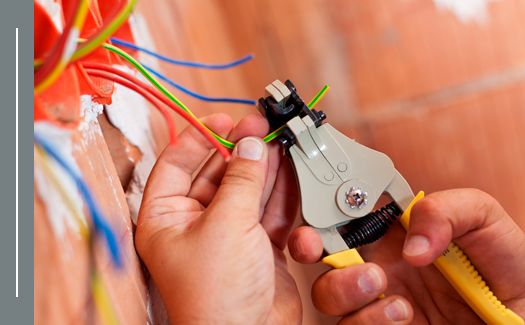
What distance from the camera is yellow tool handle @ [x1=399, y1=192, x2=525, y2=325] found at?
0.52 metres

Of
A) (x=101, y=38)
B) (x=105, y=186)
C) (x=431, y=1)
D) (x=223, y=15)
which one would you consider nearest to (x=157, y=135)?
(x=105, y=186)

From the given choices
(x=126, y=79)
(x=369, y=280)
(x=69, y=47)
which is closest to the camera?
(x=69, y=47)

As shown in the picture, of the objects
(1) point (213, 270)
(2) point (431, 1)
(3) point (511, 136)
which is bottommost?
(3) point (511, 136)

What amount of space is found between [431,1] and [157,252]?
2.62 feet

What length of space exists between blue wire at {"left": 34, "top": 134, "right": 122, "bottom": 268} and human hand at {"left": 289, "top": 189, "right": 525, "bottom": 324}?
186 mm

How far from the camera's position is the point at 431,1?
101cm

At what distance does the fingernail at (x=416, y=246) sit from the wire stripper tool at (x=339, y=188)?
0.09 feet

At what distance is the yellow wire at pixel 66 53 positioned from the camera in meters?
0.31

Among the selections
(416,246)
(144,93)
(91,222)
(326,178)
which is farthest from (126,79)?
(416,246)

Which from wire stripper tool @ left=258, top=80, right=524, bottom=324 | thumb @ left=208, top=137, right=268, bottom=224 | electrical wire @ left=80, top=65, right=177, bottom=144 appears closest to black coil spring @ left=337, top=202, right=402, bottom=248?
wire stripper tool @ left=258, top=80, right=524, bottom=324

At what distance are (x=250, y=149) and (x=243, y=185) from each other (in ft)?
0.13

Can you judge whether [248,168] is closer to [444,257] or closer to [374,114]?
[444,257]

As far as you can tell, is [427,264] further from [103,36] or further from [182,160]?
[103,36]

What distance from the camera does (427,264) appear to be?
0.53 m
